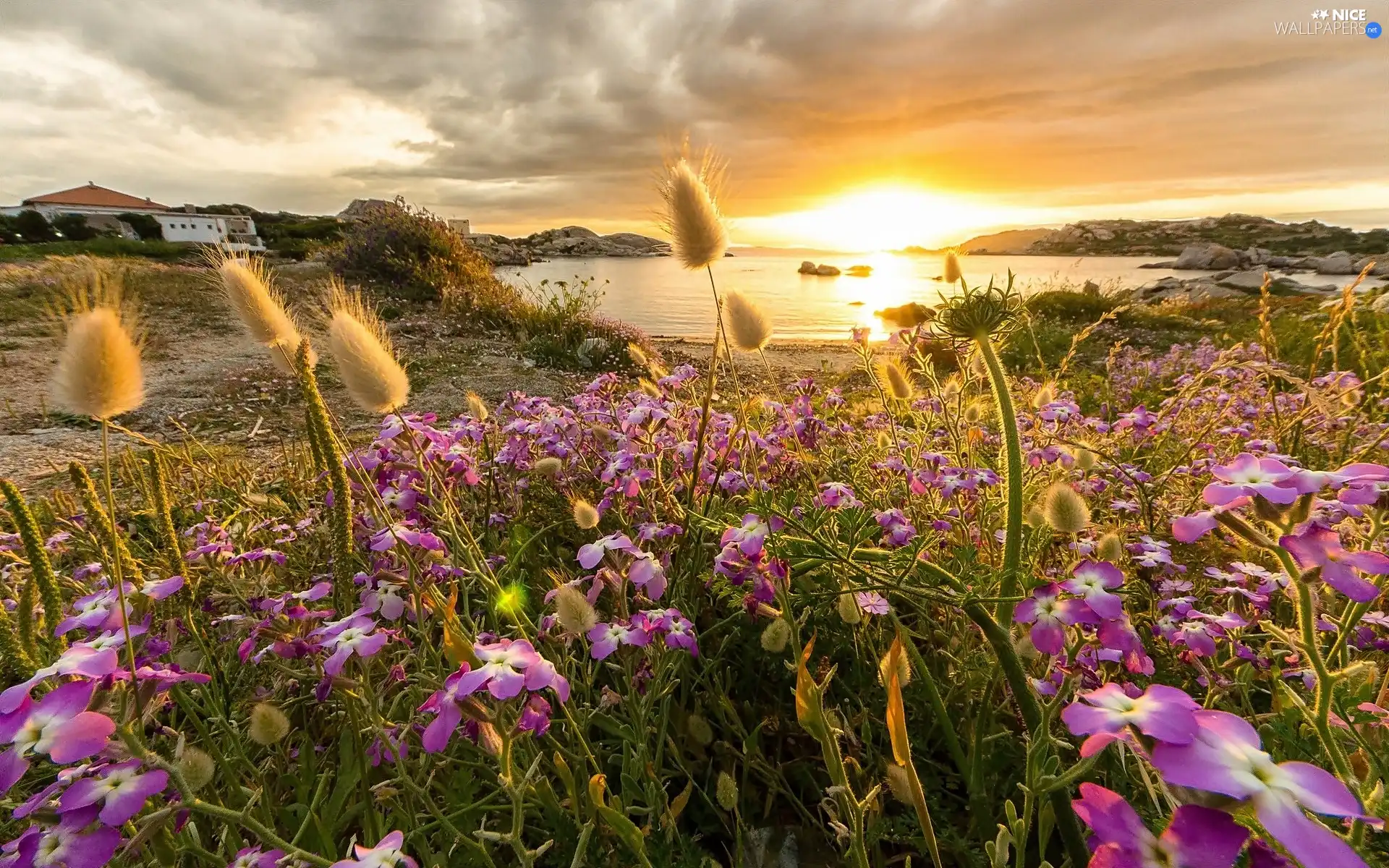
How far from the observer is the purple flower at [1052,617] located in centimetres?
103

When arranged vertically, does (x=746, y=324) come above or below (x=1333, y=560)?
above

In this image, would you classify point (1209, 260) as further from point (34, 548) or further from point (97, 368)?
point (34, 548)

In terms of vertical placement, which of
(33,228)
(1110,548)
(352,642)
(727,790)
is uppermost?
(33,228)

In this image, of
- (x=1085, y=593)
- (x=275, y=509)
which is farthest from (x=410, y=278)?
(x=1085, y=593)

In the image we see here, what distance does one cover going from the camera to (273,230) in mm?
45031

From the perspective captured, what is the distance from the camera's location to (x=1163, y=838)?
587mm

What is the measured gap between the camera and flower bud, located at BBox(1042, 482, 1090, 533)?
1.08 metres

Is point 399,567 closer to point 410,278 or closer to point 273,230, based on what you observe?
point 410,278

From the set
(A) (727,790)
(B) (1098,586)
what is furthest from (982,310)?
(A) (727,790)

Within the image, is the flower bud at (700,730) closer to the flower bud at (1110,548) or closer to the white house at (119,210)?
the flower bud at (1110,548)

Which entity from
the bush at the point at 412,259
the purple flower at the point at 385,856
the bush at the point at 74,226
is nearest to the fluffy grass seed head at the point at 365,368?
the purple flower at the point at 385,856

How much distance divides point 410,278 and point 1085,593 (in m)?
13.0

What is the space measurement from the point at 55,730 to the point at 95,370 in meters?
0.67

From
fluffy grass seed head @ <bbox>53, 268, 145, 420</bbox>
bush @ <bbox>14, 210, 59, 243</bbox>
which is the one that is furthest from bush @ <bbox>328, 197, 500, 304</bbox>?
bush @ <bbox>14, 210, 59, 243</bbox>
